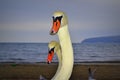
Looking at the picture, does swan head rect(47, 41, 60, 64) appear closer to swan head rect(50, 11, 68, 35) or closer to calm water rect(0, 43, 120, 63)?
swan head rect(50, 11, 68, 35)

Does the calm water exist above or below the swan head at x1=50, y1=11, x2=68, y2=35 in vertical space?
below

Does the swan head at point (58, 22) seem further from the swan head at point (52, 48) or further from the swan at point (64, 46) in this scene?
the swan head at point (52, 48)

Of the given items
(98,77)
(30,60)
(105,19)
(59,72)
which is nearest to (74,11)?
(105,19)

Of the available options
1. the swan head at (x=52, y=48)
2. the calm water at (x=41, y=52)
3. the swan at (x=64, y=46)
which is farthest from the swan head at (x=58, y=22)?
the calm water at (x=41, y=52)

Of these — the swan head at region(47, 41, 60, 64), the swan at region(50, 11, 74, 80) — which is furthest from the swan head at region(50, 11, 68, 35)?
the swan head at region(47, 41, 60, 64)

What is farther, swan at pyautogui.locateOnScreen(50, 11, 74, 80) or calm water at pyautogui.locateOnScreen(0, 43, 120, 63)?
calm water at pyautogui.locateOnScreen(0, 43, 120, 63)

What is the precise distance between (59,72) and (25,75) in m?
2.50

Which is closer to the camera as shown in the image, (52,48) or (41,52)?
(52,48)

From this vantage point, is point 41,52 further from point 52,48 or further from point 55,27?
point 55,27

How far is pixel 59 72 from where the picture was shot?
0.98 meters

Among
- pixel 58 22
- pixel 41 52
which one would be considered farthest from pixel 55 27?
pixel 41 52

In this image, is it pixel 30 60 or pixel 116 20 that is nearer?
pixel 116 20

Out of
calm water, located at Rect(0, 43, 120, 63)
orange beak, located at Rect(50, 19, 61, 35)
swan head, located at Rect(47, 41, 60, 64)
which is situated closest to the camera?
orange beak, located at Rect(50, 19, 61, 35)

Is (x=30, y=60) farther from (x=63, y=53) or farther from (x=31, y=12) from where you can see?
(x=63, y=53)
